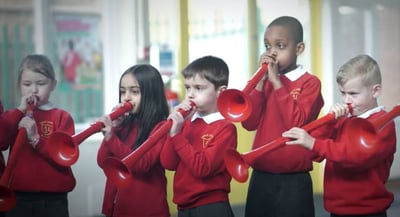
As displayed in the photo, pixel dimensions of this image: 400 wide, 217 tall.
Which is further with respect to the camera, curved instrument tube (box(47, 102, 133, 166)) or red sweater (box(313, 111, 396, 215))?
curved instrument tube (box(47, 102, 133, 166))

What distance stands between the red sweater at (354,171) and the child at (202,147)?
12.4 inches

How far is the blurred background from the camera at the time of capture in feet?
6.54

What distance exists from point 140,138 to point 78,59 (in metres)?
0.40

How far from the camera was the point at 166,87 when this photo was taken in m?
2.09

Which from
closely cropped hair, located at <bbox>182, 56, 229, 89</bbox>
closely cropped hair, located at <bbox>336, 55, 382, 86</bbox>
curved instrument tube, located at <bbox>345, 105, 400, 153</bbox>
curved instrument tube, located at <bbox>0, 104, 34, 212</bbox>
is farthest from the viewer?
curved instrument tube, located at <bbox>0, 104, 34, 212</bbox>

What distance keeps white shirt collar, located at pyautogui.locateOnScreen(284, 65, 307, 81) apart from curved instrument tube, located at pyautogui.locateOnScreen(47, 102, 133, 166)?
562 mm

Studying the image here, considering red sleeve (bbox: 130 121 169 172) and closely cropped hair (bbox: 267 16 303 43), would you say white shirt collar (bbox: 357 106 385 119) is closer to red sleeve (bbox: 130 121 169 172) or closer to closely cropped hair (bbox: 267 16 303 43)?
closely cropped hair (bbox: 267 16 303 43)

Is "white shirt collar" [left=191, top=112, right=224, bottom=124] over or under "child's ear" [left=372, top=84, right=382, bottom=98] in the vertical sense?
under

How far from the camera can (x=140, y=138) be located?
2.10 meters

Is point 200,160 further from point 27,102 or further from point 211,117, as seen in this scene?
point 27,102

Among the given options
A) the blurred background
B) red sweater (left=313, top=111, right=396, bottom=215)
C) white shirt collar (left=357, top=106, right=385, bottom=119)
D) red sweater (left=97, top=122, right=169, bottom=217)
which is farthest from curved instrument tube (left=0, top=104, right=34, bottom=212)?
white shirt collar (left=357, top=106, right=385, bottom=119)

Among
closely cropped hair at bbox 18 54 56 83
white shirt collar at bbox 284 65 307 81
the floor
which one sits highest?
closely cropped hair at bbox 18 54 56 83

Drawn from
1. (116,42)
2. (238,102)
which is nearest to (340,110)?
(238,102)

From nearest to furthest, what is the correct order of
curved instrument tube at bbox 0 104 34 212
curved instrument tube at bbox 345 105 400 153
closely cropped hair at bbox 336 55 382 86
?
curved instrument tube at bbox 345 105 400 153 → closely cropped hair at bbox 336 55 382 86 → curved instrument tube at bbox 0 104 34 212
